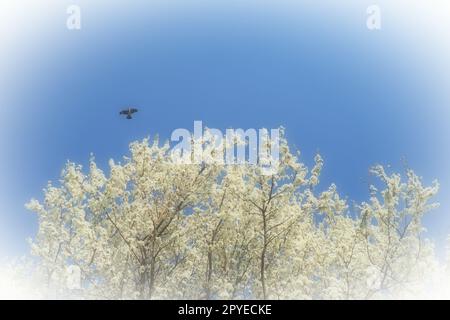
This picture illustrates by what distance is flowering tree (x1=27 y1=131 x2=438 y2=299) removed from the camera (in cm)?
1667

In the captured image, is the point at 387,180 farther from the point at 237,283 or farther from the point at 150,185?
the point at 150,185

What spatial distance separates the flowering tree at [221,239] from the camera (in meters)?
16.7

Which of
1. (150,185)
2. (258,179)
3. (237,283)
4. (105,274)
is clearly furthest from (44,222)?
(258,179)

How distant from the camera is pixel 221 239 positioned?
17.7 metres

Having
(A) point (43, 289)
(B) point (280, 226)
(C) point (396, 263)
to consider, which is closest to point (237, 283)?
(B) point (280, 226)

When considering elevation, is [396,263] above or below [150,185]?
below

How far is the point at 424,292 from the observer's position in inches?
605

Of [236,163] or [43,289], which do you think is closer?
[236,163]

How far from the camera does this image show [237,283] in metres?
17.3

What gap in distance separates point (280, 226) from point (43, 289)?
11194 mm
